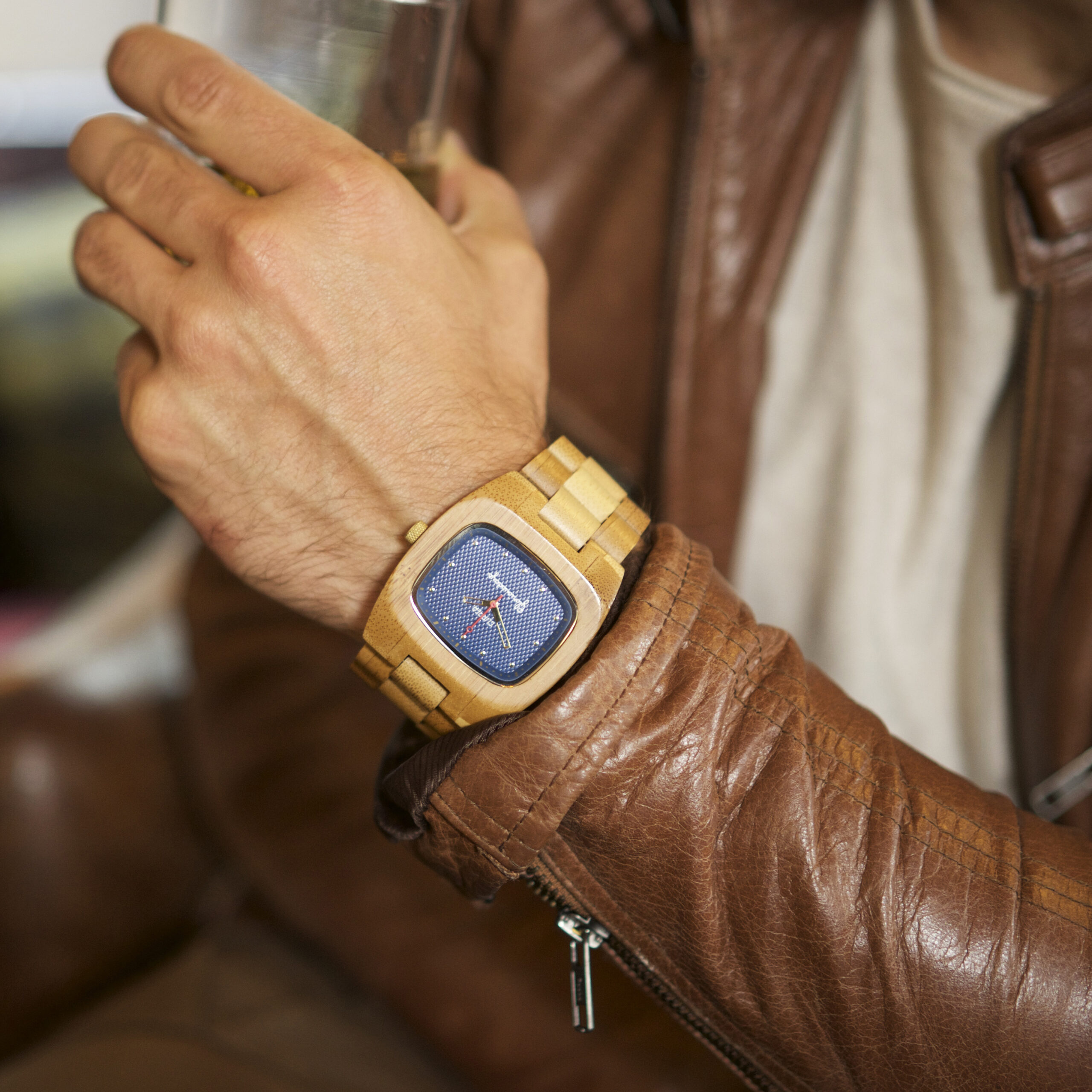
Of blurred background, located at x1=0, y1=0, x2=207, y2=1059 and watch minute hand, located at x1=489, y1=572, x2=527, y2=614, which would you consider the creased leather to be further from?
watch minute hand, located at x1=489, y1=572, x2=527, y2=614

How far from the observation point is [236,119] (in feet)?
1.84

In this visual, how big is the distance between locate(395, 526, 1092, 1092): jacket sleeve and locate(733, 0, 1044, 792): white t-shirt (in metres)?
0.37

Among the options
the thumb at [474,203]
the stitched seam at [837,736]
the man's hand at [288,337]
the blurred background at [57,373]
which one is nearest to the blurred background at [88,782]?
the blurred background at [57,373]

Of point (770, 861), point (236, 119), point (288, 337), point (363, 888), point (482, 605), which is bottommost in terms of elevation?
point (363, 888)

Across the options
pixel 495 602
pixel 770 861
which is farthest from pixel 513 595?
pixel 770 861

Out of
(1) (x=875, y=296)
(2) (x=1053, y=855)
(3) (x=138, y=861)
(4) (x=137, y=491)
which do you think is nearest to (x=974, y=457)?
(1) (x=875, y=296)

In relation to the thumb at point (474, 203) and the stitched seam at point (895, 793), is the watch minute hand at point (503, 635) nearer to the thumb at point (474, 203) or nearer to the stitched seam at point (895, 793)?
the stitched seam at point (895, 793)

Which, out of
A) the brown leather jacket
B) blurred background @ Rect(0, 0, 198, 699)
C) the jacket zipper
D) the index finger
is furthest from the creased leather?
the index finger

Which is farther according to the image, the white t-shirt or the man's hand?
the white t-shirt

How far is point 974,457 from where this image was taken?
2.92ft

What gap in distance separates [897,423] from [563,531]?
527 mm

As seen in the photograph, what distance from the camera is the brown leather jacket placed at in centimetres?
53

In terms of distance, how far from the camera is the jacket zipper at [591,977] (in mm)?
581

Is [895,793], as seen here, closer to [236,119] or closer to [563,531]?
[563,531]
